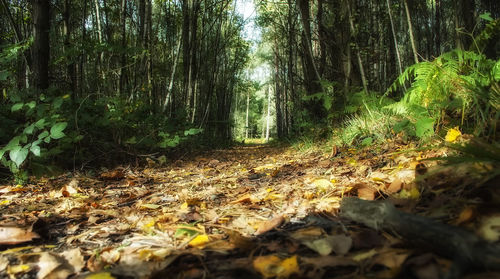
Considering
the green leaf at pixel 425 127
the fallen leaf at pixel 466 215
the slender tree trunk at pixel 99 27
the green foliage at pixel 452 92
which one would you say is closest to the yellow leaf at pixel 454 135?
the green foliage at pixel 452 92

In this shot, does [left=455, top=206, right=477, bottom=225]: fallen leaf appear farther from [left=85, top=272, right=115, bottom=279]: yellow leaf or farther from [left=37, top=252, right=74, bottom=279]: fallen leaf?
[left=37, top=252, right=74, bottom=279]: fallen leaf

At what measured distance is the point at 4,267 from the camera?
0.96m

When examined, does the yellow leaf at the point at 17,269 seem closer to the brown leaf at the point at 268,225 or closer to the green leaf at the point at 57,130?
the brown leaf at the point at 268,225

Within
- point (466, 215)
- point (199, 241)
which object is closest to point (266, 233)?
point (199, 241)

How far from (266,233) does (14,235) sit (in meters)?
1.07

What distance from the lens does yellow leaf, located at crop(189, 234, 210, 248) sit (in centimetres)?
102

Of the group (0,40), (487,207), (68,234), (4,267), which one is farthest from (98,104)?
(0,40)

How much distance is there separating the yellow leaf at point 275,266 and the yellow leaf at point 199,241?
10.5 inches

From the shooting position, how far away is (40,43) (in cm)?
329

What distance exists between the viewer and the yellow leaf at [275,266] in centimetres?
76

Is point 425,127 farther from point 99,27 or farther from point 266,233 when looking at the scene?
point 99,27

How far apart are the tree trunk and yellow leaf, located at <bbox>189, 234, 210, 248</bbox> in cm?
331

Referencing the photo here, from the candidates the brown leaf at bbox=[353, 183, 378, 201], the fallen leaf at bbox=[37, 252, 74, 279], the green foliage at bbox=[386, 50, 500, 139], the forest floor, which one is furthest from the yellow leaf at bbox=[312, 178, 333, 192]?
the fallen leaf at bbox=[37, 252, 74, 279]

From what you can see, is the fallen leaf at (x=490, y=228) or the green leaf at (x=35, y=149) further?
the green leaf at (x=35, y=149)
